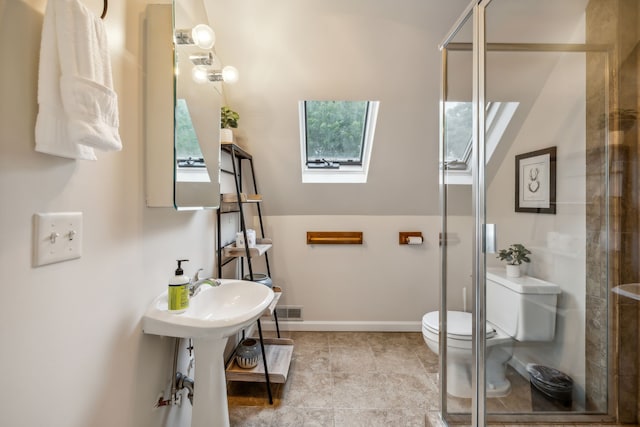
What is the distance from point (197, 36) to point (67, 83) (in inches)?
28.8

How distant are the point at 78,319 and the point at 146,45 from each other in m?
0.98

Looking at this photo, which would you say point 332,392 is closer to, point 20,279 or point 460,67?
point 20,279

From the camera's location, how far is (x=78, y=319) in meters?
0.81

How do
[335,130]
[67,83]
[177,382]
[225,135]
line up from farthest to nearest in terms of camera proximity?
[335,130], [225,135], [177,382], [67,83]

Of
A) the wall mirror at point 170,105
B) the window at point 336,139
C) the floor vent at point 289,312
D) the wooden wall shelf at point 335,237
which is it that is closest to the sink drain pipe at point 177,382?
the wall mirror at point 170,105

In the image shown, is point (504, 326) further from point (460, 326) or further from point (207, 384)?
point (207, 384)

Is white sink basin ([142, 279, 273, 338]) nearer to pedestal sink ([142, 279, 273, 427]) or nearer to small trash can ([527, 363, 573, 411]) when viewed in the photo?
pedestal sink ([142, 279, 273, 427])

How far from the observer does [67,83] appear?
0.64m

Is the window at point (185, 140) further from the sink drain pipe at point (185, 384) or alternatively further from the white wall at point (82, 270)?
the sink drain pipe at point (185, 384)

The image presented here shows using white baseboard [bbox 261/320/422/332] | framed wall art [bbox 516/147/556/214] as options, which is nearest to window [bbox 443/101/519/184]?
framed wall art [bbox 516/147/556/214]

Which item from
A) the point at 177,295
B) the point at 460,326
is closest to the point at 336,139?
the point at 460,326

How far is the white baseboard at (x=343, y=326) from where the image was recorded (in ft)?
9.27

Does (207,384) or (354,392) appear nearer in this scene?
(207,384)

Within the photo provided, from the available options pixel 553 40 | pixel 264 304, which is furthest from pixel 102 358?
pixel 553 40
